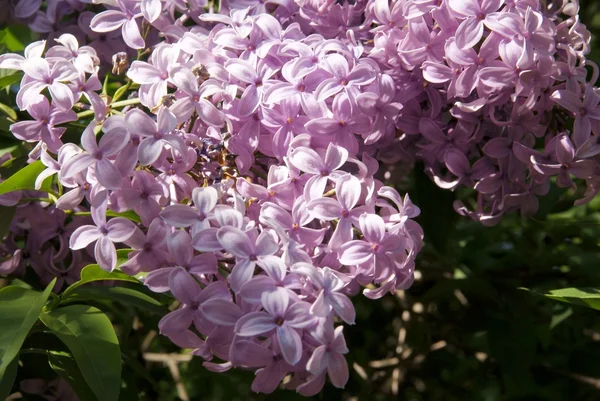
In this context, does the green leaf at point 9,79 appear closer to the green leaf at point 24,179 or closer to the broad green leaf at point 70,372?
the green leaf at point 24,179

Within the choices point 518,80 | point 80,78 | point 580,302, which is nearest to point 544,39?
point 518,80

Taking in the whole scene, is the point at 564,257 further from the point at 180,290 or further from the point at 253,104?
the point at 180,290

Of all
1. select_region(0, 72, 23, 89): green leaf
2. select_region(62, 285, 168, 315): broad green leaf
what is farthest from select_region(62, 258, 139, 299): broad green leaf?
select_region(0, 72, 23, 89): green leaf

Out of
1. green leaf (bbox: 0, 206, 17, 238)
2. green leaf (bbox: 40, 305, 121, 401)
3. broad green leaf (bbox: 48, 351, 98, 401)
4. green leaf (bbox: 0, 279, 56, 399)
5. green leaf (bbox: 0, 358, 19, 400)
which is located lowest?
broad green leaf (bbox: 48, 351, 98, 401)

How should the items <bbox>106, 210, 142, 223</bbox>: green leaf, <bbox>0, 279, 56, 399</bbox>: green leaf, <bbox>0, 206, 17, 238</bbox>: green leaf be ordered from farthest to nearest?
<bbox>0, 206, 17, 238</bbox>: green leaf, <bbox>106, 210, 142, 223</bbox>: green leaf, <bbox>0, 279, 56, 399</bbox>: green leaf

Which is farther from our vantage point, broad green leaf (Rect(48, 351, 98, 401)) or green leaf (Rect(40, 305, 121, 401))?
broad green leaf (Rect(48, 351, 98, 401))

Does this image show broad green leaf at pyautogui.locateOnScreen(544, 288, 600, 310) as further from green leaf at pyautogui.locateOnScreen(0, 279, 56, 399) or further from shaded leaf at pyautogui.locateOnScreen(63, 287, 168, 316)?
green leaf at pyautogui.locateOnScreen(0, 279, 56, 399)
